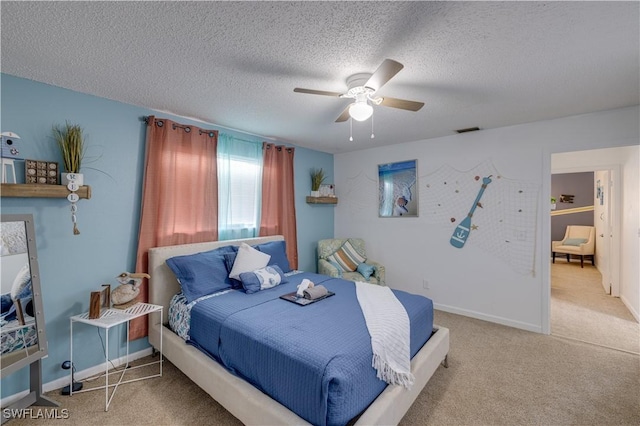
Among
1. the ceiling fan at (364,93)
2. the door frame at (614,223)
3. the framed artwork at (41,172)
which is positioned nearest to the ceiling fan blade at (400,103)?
the ceiling fan at (364,93)

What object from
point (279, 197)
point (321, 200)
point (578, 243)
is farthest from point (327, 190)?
point (578, 243)

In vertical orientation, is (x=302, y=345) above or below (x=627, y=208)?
below

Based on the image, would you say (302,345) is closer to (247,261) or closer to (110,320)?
(247,261)

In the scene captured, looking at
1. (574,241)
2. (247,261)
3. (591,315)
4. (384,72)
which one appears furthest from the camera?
(574,241)

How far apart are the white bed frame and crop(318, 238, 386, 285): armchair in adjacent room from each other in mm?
1511

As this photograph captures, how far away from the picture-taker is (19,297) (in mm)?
1950

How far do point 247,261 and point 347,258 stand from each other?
1856 millimetres

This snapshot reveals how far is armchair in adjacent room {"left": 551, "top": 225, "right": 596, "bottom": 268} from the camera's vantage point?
627 centimetres

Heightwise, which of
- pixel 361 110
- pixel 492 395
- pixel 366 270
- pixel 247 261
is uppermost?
pixel 361 110

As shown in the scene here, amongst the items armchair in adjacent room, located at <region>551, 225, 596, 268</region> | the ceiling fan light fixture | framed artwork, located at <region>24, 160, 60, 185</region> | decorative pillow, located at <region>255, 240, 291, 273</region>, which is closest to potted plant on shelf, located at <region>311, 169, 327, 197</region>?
decorative pillow, located at <region>255, 240, 291, 273</region>

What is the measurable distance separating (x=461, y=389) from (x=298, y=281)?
1.75 metres

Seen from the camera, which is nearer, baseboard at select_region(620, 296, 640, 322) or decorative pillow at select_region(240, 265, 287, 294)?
decorative pillow at select_region(240, 265, 287, 294)

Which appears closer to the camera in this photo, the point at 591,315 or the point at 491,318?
the point at 491,318

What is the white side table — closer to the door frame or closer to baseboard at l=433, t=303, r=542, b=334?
baseboard at l=433, t=303, r=542, b=334
